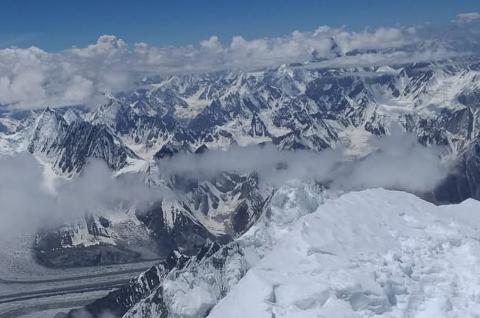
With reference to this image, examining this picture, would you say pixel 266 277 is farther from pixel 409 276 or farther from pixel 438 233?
pixel 438 233

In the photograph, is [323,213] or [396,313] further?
[323,213]

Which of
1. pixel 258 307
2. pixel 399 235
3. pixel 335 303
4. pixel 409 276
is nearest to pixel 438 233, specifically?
pixel 399 235

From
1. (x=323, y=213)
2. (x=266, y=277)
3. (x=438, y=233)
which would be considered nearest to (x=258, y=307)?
(x=266, y=277)

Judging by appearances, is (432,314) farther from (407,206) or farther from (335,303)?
(407,206)

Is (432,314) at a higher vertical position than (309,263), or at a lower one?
lower

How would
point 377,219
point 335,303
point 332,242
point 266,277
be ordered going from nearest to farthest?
point 335,303 → point 266,277 → point 332,242 → point 377,219

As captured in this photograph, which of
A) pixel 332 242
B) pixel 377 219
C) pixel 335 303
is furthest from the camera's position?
pixel 377 219
